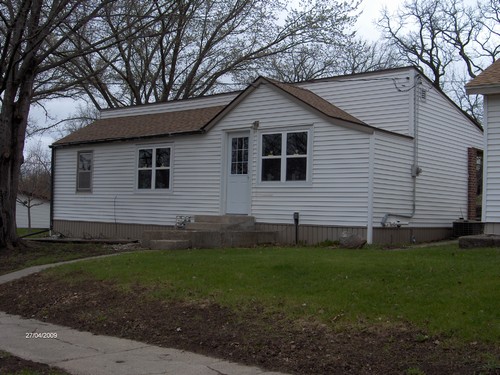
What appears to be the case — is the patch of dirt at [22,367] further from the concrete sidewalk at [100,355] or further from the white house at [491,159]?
the white house at [491,159]

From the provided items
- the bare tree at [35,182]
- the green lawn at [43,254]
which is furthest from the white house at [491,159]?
the bare tree at [35,182]

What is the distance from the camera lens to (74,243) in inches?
686

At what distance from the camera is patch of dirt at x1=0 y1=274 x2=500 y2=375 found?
18.9ft

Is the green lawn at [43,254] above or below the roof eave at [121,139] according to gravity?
below

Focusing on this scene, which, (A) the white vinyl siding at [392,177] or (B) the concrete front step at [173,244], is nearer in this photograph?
(B) the concrete front step at [173,244]

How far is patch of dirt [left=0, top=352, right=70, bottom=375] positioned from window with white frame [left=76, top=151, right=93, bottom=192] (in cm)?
1501

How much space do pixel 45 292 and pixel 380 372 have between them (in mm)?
6978

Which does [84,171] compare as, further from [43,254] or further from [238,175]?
[238,175]

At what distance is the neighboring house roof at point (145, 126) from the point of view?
18.6m

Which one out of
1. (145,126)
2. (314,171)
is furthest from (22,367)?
(145,126)

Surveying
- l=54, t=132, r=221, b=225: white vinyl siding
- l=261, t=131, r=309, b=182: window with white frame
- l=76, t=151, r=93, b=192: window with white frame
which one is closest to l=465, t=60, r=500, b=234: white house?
l=261, t=131, r=309, b=182: window with white frame

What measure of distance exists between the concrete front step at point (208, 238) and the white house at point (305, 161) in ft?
3.35

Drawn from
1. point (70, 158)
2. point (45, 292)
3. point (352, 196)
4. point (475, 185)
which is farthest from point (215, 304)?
point (70, 158)

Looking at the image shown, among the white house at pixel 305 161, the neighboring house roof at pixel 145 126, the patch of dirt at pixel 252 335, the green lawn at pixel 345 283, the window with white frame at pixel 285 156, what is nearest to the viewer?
the patch of dirt at pixel 252 335
